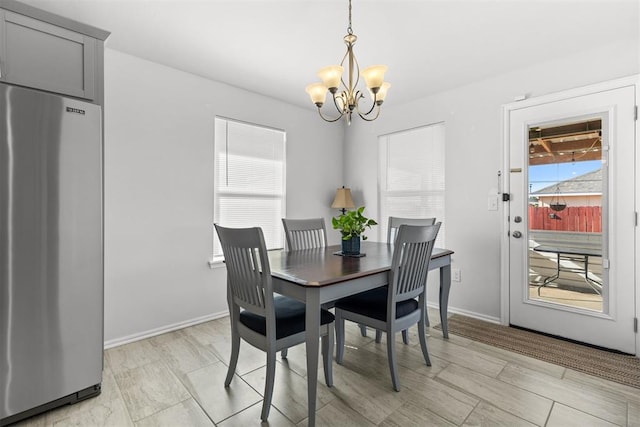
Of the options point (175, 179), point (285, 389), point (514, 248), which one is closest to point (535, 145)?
point (514, 248)

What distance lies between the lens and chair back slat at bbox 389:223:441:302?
1.91 metres

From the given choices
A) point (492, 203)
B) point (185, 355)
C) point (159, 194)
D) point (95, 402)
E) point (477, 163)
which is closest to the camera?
point (95, 402)

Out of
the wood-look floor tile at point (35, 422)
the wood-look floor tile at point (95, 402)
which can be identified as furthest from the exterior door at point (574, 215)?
the wood-look floor tile at point (35, 422)

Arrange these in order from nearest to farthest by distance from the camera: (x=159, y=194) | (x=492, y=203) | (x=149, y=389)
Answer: (x=149, y=389), (x=159, y=194), (x=492, y=203)

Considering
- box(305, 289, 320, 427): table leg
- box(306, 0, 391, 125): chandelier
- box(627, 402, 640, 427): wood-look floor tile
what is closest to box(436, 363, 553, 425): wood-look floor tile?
box(627, 402, 640, 427): wood-look floor tile

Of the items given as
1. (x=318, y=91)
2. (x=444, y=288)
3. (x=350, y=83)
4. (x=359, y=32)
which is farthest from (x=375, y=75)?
(x=444, y=288)

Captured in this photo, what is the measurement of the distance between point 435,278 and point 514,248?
904 mm

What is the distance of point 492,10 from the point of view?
6.73ft

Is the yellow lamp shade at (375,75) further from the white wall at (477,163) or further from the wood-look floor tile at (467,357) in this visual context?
the wood-look floor tile at (467,357)

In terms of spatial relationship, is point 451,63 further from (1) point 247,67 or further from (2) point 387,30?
(1) point 247,67

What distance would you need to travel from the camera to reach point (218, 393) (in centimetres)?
191

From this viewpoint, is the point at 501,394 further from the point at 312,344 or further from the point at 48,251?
→ the point at 48,251

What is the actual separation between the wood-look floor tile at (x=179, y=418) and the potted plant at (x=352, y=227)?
4.47 ft

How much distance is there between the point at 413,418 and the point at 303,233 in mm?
1696
